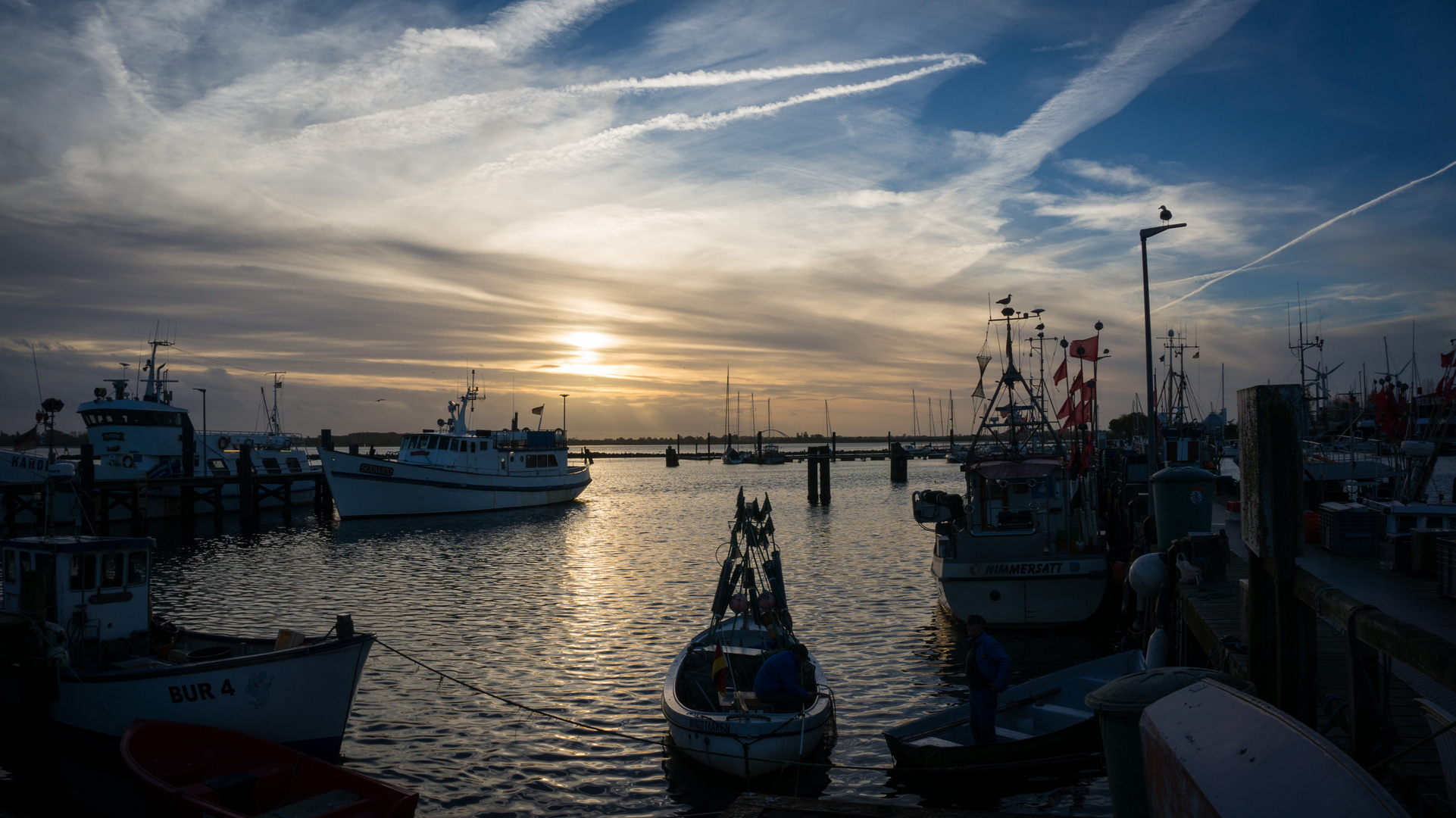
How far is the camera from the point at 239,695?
34.0 feet

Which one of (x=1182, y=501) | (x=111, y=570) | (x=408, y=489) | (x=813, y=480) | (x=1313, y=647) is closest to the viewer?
(x=1313, y=647)

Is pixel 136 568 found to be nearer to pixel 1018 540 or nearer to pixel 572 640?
pixel 572 640

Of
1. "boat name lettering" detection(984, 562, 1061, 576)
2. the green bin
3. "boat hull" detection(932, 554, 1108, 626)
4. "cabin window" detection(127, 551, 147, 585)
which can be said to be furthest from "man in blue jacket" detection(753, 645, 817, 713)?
"cabin window" detection(127, 551, 147, 585)

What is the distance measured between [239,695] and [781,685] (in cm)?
704

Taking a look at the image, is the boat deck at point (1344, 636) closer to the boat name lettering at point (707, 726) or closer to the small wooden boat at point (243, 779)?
the boat name lettering at point (707, 726)

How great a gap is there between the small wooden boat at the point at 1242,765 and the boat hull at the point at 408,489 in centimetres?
4347

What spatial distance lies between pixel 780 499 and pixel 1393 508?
43.2 m

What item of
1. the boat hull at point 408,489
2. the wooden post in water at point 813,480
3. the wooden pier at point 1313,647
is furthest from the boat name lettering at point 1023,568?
the wooden post in water at point 813,480

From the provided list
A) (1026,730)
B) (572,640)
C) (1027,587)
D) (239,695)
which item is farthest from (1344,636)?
(572,640)

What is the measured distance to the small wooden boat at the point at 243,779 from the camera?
817 centimetres

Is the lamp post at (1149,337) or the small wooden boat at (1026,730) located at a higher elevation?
the lamp post at (1149,337)

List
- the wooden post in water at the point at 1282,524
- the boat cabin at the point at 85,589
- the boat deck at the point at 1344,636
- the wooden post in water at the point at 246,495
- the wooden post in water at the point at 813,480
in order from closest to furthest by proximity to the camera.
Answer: the boat deck at the point at 1344,636 → the wooden post in water at the point at 1282,524 → the boat cabin at the point at 85,589 → the wooden post in water at the point at 246,495 → the wooden post in water at the point at 813,480

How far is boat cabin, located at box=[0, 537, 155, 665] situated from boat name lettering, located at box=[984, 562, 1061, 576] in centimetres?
1520

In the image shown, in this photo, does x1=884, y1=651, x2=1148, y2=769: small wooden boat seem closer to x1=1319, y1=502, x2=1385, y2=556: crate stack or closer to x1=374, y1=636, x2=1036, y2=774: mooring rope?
x1=374, y1=636, x2=1036, y2=774: mooring rope
